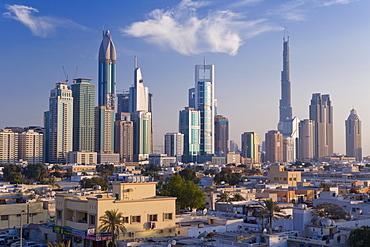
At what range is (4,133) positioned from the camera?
7539 inches

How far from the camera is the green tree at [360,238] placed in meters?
22.9

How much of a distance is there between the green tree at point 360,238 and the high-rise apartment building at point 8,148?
18050cm

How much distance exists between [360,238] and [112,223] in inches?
479

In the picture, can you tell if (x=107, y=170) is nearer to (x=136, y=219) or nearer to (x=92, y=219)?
(x=136, y=219)

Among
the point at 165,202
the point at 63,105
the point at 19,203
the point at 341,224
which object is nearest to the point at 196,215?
the point at 165,202

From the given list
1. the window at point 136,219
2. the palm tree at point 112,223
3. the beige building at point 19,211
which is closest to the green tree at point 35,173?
the beige building at point 19,211

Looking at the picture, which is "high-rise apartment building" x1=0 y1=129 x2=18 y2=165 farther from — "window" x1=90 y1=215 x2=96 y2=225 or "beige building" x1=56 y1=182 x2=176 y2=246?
"window" x1=90 y1=215 x2=96 y2=225

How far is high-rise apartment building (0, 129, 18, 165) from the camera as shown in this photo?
191000mm

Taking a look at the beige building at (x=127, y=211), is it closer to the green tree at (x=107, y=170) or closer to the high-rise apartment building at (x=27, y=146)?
the green tree at (x=107, y=170)

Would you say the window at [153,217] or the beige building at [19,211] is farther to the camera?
the beige building at [19,211]

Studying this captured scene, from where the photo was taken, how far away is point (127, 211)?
29.7 m

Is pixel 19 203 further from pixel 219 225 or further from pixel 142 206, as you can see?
pixel 219 225

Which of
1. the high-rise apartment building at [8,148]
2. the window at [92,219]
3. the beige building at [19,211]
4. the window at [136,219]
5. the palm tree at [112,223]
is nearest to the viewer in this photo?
the palm tree at [112,223]

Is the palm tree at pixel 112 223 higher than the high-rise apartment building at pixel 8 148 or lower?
lower
